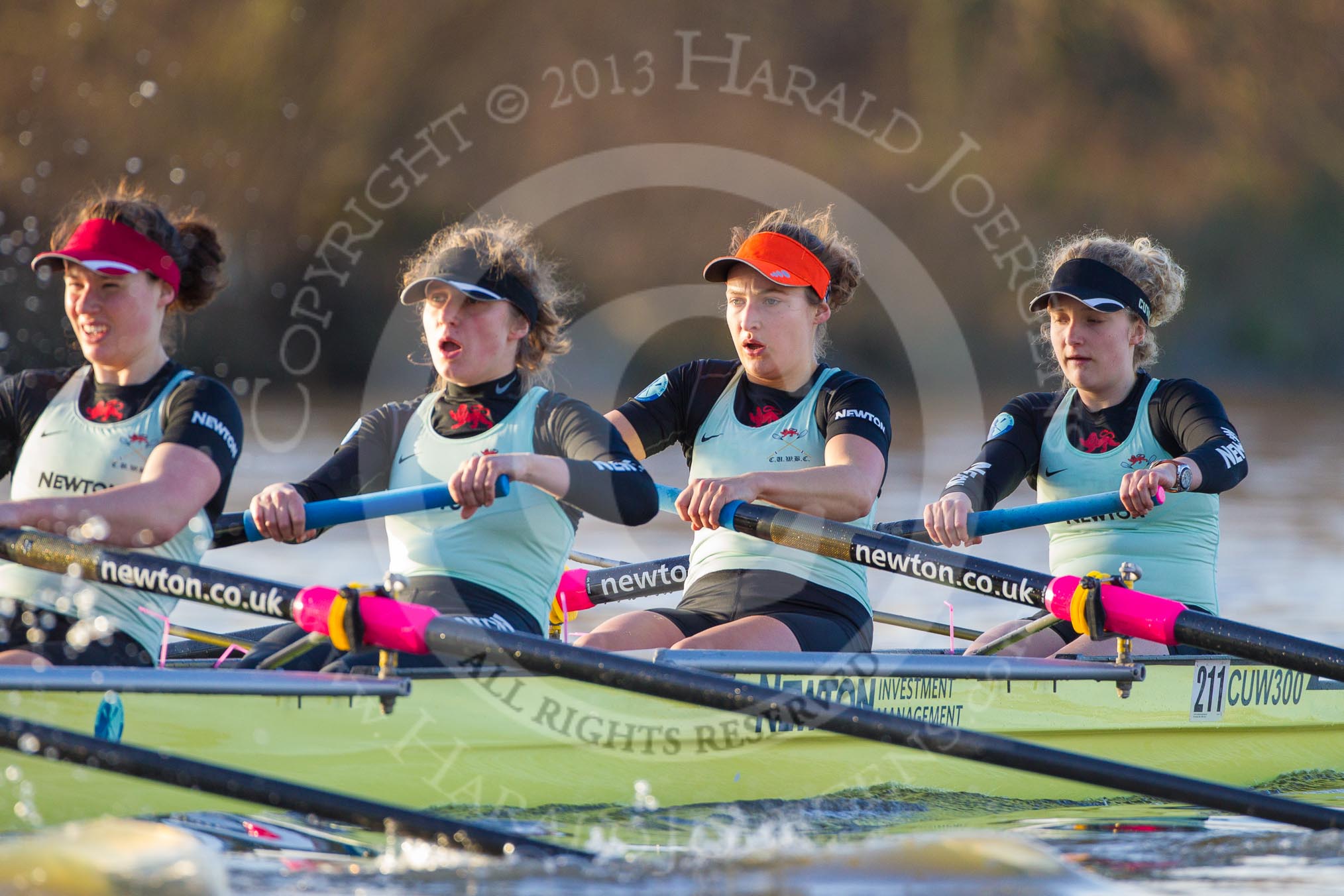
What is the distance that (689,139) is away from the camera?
715 inches

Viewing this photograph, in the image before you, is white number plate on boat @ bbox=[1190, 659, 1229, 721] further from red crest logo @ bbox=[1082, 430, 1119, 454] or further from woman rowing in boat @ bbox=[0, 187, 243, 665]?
woman rowing in boat @ bbox=[0, 187, 243, 665]

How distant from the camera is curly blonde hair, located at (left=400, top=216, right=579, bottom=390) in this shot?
408cm

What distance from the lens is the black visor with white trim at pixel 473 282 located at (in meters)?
3.97

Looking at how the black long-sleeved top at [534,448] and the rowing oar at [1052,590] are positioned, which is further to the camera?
the rowing oar at [1052,590]

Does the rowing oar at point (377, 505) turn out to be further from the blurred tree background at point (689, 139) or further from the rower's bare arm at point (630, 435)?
the blurred tree background at point (689, 139)

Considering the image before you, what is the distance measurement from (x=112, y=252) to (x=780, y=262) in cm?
189

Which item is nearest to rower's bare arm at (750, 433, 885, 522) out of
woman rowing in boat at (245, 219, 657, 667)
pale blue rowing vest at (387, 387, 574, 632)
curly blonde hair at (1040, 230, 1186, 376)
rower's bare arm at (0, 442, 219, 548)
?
woman rowing in boat at (245, 219, 657, 667)

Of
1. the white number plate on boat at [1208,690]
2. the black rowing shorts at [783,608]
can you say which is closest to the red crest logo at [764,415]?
the black rowing shorts at [783,608]

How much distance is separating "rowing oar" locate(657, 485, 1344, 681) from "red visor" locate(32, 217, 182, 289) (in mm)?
1708

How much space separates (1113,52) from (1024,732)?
22.5 meters

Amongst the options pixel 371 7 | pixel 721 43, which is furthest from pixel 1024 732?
pixel 721 43

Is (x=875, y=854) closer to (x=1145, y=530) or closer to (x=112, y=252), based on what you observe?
(x=1145, y=530)

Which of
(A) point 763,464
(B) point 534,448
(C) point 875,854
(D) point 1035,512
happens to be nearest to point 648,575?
(A) point 763,464

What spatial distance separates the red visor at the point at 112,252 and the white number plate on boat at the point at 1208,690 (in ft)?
10.8
